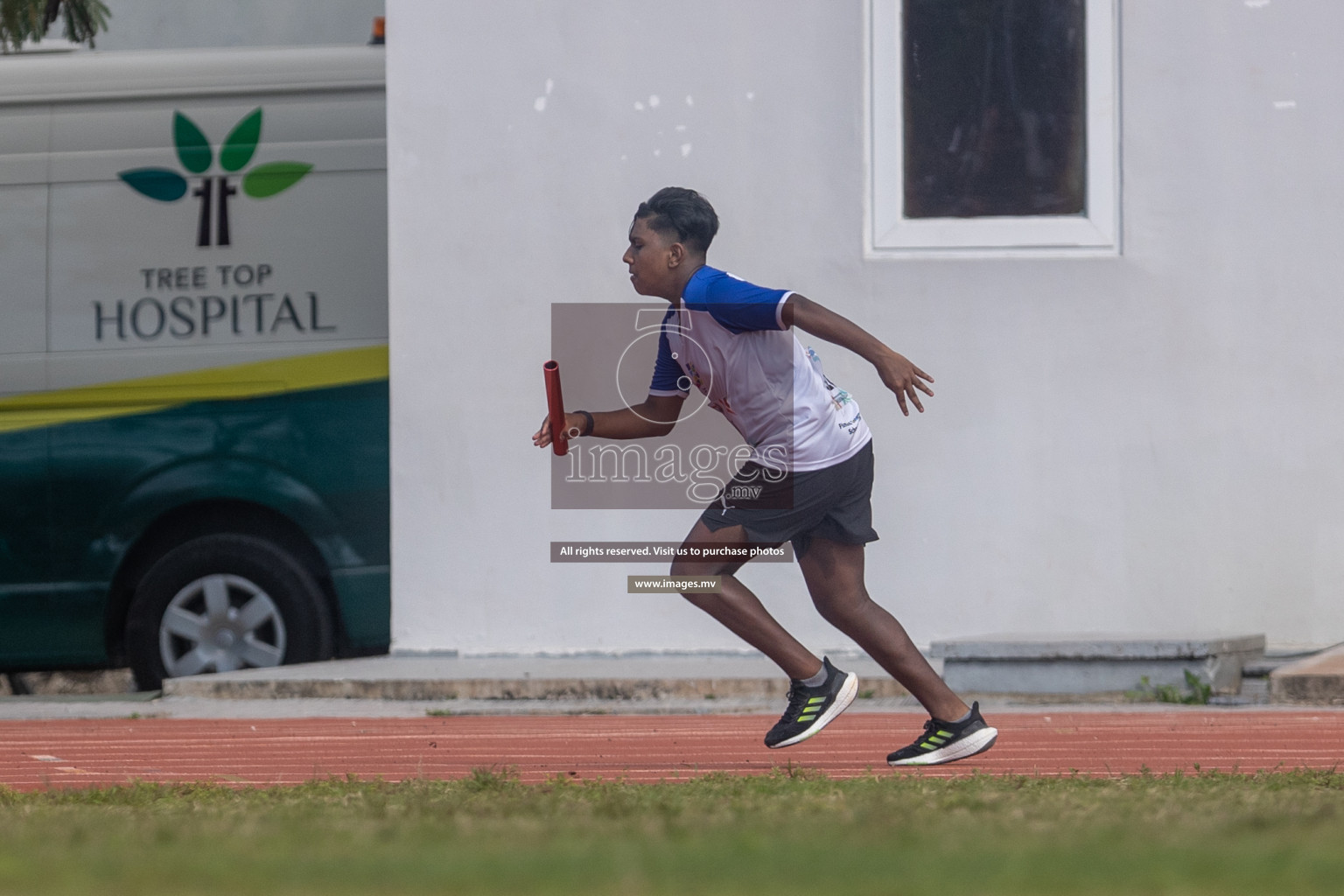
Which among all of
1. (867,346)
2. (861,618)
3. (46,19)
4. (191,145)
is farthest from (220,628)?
Result: (867,346)

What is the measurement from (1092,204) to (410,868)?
682cm

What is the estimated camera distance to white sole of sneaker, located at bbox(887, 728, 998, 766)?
528 centimetres

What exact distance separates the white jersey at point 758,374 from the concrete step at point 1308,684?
125 inches

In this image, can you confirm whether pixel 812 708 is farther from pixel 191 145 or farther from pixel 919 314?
pixel 191 145

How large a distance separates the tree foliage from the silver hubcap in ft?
8.85

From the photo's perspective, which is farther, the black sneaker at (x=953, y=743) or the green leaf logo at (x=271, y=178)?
the green leaf logo at (x=271, y=178)

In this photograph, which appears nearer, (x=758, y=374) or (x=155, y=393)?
(x=758, y=374)

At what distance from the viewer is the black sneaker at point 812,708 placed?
5297mm

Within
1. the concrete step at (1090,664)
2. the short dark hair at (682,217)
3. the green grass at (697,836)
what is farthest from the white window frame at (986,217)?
the green grass at (697,836)

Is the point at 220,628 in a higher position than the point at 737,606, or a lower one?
lower

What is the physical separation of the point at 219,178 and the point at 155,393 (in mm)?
1114

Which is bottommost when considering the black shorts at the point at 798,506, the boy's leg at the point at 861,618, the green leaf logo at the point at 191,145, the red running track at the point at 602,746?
the red running track at the point at 602,746

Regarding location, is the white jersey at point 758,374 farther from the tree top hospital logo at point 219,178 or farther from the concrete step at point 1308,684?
the tree top hospital logo at point 219,178

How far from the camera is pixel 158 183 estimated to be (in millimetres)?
8633
